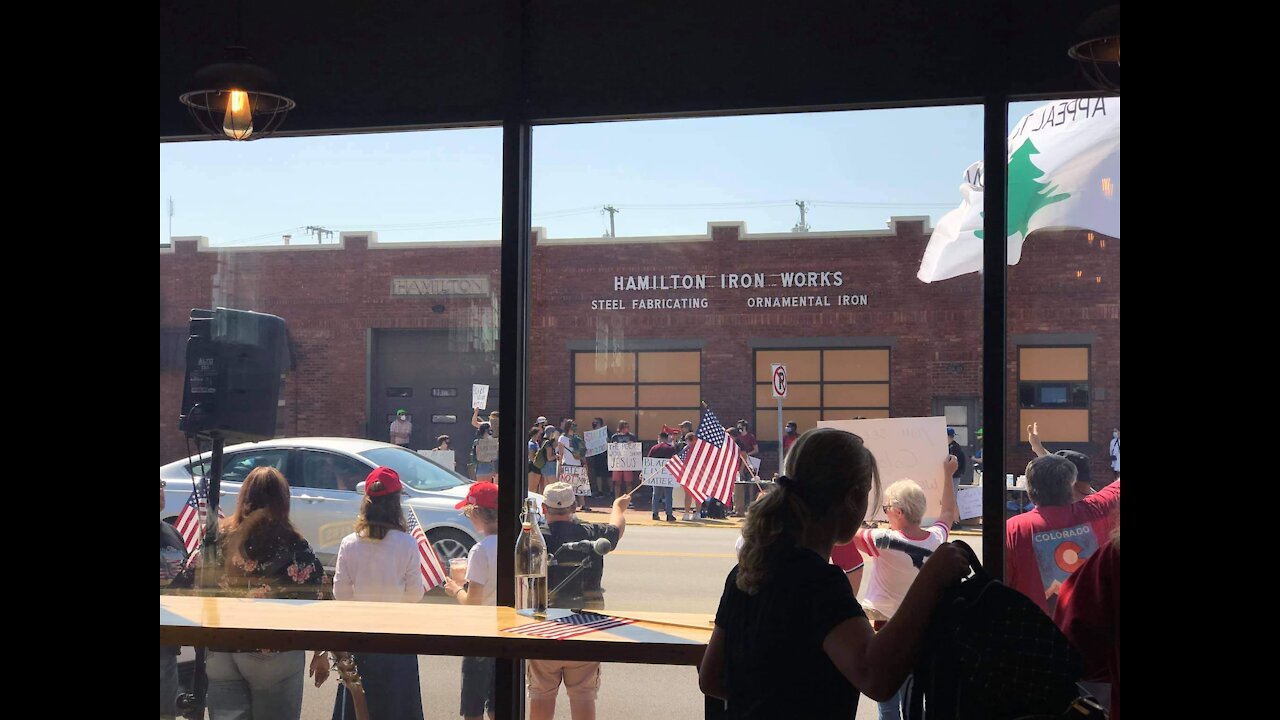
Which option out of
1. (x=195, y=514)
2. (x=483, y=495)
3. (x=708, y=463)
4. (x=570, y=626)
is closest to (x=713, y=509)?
(x=708, y=463)

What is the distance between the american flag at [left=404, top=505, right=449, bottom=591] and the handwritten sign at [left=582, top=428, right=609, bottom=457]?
0.74 metres

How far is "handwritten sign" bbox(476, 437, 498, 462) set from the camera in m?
3.48

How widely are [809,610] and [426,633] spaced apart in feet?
4.27

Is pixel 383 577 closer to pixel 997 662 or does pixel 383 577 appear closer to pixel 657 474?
pixel 657 474

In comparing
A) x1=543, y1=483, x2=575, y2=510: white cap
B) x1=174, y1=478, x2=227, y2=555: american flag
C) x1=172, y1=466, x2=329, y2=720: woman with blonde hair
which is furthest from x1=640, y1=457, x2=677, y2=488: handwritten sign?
x1=174, y1=478, x2=227, y2=555: american flag

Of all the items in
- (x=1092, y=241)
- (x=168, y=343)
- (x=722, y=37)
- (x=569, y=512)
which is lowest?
(x=569, y=512)

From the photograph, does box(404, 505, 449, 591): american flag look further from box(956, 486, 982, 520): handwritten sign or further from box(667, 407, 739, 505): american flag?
box(956, 486, 982, 520): handwritten sign

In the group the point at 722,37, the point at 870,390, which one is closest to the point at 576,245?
the point at 722,37

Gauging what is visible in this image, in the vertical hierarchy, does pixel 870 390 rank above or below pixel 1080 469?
above
